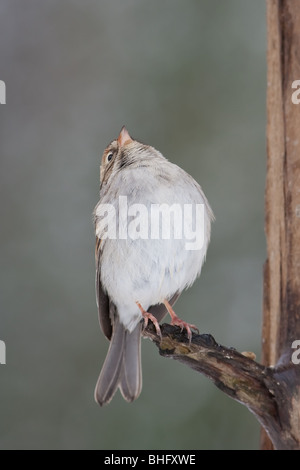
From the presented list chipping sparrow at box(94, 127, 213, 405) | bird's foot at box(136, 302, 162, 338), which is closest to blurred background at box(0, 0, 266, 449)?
chipping sparrow at box(94, 127, 213, 405)

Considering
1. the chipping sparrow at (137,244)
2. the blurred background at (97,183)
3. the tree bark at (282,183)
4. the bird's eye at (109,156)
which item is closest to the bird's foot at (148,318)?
the chipping sparrow at (137,244)

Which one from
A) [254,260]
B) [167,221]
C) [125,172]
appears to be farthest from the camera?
[254,260]

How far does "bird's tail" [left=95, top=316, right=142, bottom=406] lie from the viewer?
2703 millimetres

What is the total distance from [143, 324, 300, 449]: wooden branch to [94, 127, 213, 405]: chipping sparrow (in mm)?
119

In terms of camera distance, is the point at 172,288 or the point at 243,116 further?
the point at 243,116

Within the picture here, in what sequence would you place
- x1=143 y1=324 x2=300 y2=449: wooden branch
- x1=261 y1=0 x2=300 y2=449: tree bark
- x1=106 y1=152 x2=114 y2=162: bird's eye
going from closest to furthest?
x1=143 y1=324 x2=300 y2=449: wooden branch < x1=261 y1=0 x2=300 y2=449: tree bark < x1=106 y1=152 x2=114 y2=162: bird's eye

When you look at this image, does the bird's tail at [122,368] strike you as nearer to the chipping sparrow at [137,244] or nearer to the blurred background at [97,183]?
the chipping sparrow at [137,244]

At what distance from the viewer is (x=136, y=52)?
4.16 metres

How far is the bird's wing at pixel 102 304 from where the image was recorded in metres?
2.82

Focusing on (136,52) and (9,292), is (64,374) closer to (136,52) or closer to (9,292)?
(9,292)

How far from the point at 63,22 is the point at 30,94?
51cm

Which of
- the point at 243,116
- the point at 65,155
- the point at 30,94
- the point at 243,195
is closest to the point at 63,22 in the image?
the point at 30,94

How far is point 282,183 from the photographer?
2.72 m

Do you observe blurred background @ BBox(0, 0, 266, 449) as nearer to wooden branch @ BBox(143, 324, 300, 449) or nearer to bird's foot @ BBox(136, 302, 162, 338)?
bird's foot @ BBox(136, 302, 162, 338)
